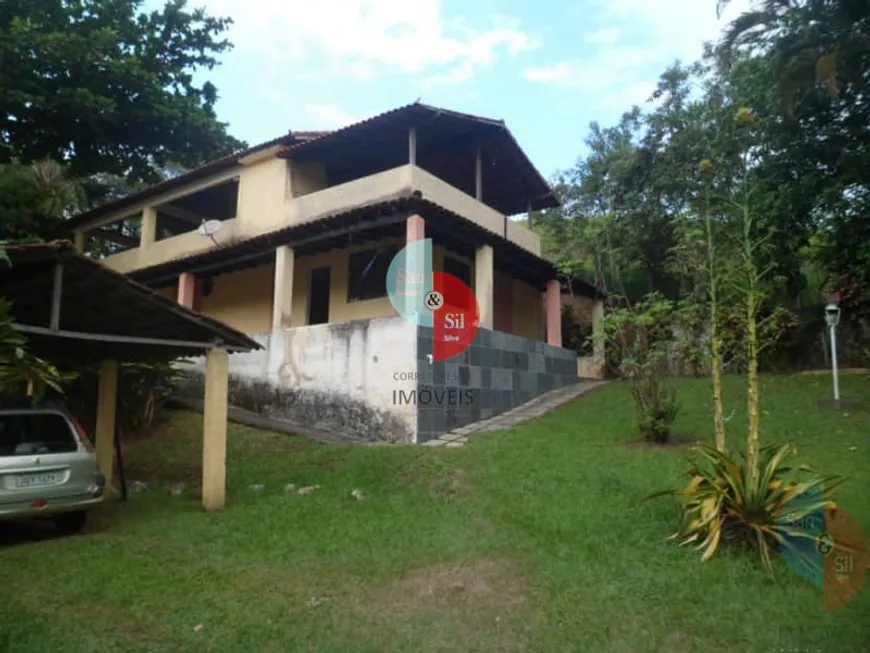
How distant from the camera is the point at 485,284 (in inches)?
497

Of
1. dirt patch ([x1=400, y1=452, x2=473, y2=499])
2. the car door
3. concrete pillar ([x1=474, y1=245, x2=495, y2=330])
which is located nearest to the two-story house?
concrete pillar ([x1=474, y1=245, x2=495, y2=330])

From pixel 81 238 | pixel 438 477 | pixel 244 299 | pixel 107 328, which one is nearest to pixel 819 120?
pixel 438 477

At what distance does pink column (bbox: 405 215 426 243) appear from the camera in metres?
11.2

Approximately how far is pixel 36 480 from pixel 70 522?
0.91 m

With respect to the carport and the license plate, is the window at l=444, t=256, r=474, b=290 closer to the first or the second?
the carport

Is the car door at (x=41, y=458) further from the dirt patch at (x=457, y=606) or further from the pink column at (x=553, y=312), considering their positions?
the pink column at (x=553, y=312)

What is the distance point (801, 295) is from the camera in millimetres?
16469

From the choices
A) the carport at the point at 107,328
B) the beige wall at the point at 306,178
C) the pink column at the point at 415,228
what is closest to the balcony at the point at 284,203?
the beige wall at the point at 306,178

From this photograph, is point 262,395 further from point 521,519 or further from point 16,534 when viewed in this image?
point 521,519

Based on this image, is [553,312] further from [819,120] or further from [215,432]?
[215,432]

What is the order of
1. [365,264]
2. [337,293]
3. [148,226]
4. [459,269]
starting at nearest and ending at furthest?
1. [365,264]
2. [337,293]
3. [459,269]
4. [148,226]

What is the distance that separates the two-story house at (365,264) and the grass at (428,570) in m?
2.36

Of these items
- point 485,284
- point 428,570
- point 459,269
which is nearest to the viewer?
point 428,570

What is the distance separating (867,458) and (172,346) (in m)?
8.80
